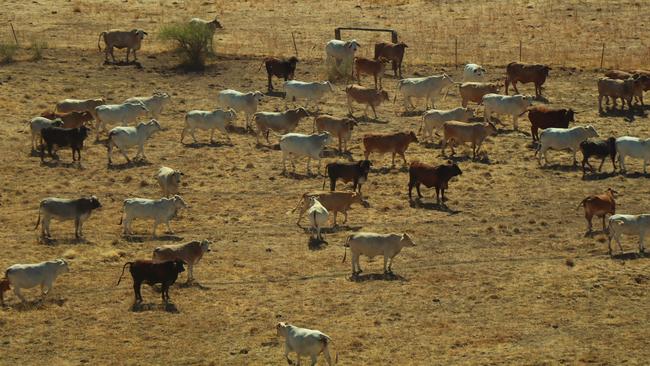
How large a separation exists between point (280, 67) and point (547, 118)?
1021 cm

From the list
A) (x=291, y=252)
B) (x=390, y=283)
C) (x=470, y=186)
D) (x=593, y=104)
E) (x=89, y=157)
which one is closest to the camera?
(x=390, y=283)

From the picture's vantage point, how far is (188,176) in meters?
33.2

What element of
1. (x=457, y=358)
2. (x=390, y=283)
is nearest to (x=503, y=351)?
(x=457, y=358)

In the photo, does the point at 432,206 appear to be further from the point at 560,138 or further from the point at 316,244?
the point at 560,138

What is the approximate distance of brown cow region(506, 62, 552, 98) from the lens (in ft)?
135

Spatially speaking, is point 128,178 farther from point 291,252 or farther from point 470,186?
point 470,186

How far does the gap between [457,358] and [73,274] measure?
344 inches

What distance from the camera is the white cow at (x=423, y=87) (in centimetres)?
3959

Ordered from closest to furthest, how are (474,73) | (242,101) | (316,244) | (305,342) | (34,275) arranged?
1. (305,342)
2. (34,275)
3. (316,244)
4. (242,101)
5. (474,73)

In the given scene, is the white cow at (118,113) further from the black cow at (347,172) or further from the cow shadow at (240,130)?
the black cow at (347,172)

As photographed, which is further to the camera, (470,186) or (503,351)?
(470,186)

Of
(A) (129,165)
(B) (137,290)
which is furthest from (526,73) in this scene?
(B) (137,290)

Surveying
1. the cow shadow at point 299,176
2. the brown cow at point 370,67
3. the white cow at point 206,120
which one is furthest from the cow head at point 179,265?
the brown cow at point 370,67

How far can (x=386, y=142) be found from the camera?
33.8 meters
